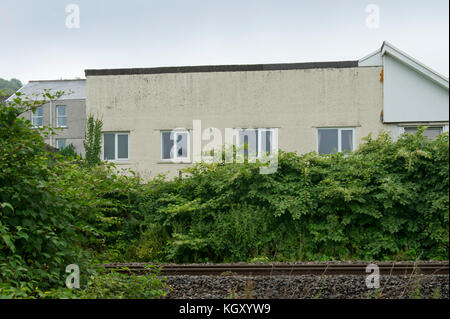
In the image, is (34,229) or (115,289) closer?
(34,229)

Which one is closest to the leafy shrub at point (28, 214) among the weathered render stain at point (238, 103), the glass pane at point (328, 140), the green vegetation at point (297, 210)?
the green vegetation at point (297, 210)

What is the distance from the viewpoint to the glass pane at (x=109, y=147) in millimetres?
15508

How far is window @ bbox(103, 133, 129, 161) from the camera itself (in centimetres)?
1545

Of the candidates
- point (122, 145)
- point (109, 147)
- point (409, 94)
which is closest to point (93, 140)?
point (109, 147)

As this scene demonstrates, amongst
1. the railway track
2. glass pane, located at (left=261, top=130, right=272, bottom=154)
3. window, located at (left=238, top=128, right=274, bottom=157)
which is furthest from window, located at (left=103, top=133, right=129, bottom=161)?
the railway track

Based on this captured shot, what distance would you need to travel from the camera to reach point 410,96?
14.1 metres

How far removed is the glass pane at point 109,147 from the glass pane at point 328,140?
7.69m

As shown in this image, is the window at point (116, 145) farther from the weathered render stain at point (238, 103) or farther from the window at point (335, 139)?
the window at point (335, 139)

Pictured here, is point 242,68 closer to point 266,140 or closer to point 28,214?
point 266,140

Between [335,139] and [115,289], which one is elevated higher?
[335,139]

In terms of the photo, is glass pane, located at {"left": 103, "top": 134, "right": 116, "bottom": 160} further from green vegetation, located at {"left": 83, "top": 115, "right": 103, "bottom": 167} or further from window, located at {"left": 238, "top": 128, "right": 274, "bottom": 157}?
window, located at {"left": 238, "top": 128, "right": 274, "bottom": 157}

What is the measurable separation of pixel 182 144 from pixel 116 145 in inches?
102

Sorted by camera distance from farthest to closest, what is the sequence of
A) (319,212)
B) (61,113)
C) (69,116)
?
(61,113) → (69,116) → (319,212)

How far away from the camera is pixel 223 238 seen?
8945 millimetres
